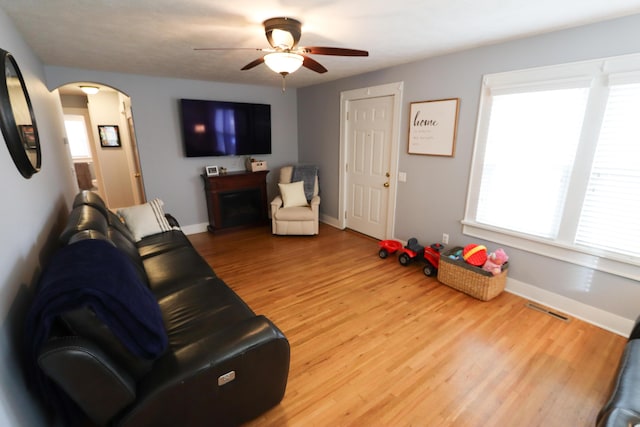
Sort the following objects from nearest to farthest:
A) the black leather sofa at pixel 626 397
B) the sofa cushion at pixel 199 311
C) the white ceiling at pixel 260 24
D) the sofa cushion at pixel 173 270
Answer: the black leather sofa at pixel 626 397 → the sofa cushion at pixel 199 311 → the white ceiling at pixel 260 24 → the sofa cushion at pixel 173 270

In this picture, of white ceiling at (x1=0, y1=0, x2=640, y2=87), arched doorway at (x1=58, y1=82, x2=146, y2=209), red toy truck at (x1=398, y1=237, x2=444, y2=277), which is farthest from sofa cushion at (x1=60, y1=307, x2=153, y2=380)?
arched doorway at (x1=58, y1=82, x2=146, y2=209)

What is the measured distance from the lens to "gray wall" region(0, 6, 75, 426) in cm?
114

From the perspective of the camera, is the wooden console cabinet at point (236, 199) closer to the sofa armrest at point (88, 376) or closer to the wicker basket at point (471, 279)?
the wicker basket at point (471, 279)

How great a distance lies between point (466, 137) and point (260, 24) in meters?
2.22

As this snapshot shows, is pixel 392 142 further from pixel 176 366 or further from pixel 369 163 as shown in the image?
pixel 176 366

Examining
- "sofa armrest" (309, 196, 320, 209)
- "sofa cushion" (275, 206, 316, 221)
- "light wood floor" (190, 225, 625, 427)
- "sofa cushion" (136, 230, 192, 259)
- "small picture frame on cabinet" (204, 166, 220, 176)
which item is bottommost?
"light wood floor" (190, 225, 625, 427)

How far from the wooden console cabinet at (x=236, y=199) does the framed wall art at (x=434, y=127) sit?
2.55m

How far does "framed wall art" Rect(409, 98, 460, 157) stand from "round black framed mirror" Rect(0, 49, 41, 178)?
340 centimetres

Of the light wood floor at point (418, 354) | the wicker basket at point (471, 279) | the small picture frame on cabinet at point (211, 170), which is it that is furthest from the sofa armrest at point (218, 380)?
the small picture frame on cabinet at point (211, 170)

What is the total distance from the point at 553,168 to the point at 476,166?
0.64 meters

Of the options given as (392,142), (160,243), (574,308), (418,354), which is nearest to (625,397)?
(418,354)

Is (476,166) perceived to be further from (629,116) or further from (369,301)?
(369,301)

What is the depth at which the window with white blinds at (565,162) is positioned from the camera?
2160 mm

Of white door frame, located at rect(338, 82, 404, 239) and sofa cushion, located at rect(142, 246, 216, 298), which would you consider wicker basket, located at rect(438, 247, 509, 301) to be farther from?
sofa cushion, located at rect(142, 246, 216, 298)
